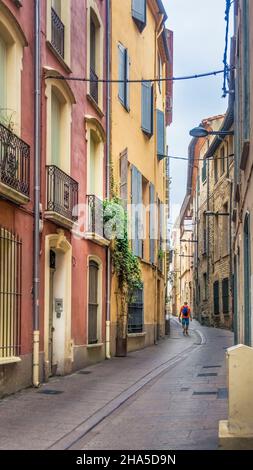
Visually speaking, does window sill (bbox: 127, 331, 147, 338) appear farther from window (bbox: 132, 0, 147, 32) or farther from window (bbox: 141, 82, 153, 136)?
window (bbox: 132, 0, 147, 32)

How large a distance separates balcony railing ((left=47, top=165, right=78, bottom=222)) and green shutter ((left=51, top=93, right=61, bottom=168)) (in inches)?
16.7

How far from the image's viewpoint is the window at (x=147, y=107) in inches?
891

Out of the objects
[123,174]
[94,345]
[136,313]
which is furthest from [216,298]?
[94,345]

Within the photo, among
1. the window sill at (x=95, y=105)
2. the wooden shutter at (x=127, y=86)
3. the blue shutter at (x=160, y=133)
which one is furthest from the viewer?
the blue shutter at (x=160, y=133)

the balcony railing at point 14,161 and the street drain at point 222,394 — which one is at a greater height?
the balcony railing at point 14,161

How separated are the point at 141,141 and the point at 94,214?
676 cm

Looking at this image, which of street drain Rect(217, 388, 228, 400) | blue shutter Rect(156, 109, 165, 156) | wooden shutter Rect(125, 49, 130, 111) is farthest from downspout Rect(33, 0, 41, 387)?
blue shutter Rect(156, 109, 165, 156)

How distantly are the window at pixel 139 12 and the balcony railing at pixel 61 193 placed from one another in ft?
28.8

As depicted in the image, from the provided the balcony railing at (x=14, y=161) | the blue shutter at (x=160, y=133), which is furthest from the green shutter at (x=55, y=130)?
the blue shutter at (x=160, y=133)

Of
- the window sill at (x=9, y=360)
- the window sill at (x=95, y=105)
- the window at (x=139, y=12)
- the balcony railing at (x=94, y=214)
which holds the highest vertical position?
the window at (x=139, y=12)

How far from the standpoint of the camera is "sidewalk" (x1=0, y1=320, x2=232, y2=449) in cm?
784

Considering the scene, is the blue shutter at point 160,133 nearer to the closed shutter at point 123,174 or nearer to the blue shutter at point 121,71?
the blue shutter at point 121,71

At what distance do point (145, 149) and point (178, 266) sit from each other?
48.6 meters

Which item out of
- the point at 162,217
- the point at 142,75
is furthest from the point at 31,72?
the point at 162,217
